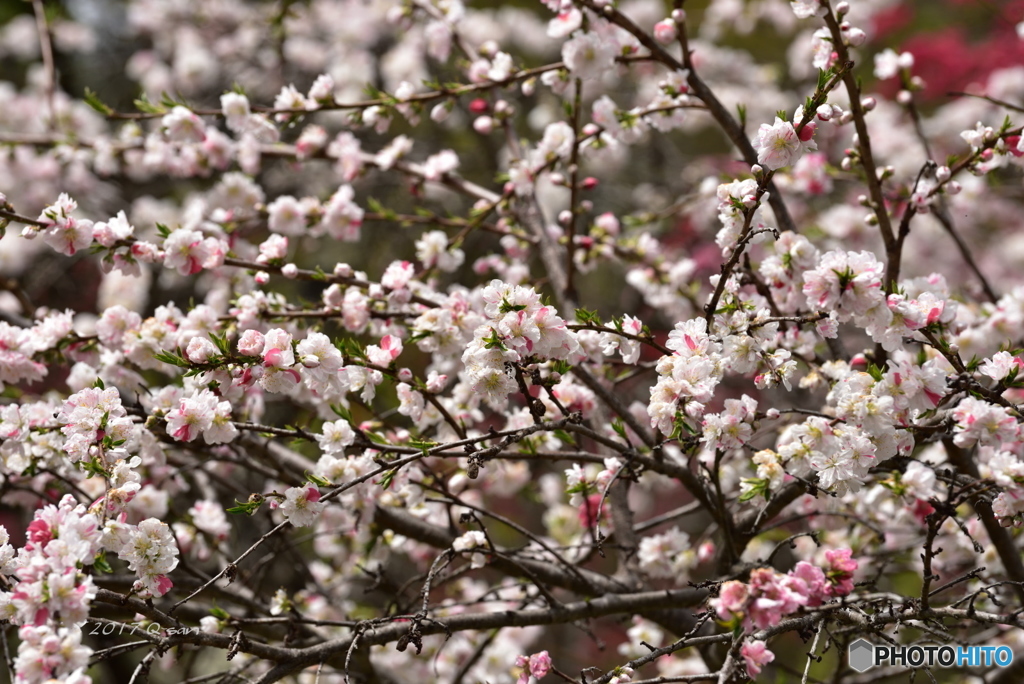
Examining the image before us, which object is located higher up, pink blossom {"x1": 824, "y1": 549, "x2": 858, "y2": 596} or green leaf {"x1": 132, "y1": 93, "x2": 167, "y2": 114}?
green leaf {"x1": 132, "y1": 93, "x2": 167, "y2": 114}

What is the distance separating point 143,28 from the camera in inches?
258

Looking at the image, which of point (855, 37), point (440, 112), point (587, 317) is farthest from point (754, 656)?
point (440, 112)

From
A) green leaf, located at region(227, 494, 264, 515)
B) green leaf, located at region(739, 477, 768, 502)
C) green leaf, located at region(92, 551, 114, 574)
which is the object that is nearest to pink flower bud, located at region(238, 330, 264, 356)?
green leaf, located at region(227, 494, 264, 515)

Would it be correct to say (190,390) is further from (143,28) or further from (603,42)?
(143,28)

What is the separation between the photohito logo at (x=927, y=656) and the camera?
2.00 meters

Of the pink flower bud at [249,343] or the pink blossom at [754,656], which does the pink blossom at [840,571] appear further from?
the pink flower bud at [249,343]

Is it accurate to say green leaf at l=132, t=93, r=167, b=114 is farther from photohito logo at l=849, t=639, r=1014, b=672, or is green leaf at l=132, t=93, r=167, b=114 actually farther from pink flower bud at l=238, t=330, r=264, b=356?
photohito logo at l=849, t=639, r=1014, b=672

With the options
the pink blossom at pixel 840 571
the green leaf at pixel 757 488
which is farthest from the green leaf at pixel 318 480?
the pink blossom at pixel 840 571

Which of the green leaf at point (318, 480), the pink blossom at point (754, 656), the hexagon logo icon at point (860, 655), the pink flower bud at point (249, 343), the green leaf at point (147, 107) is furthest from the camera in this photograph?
the green leaf at point (147, 107)

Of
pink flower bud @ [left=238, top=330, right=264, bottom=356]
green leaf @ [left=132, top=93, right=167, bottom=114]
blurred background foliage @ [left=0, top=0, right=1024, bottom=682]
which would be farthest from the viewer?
blurred background foliage @ [left=0, top=0, right=1024, bottom=682]

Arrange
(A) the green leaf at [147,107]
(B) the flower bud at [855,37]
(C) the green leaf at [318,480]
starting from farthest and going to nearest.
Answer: (A) the green leaf at [147,107]
(B) the flower bud at [855,37]
(C) the green leaf at [318,480]

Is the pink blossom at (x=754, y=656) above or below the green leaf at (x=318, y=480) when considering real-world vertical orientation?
below

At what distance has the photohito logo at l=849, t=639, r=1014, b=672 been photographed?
6.56 feet

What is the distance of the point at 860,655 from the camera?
2229 millimetres
